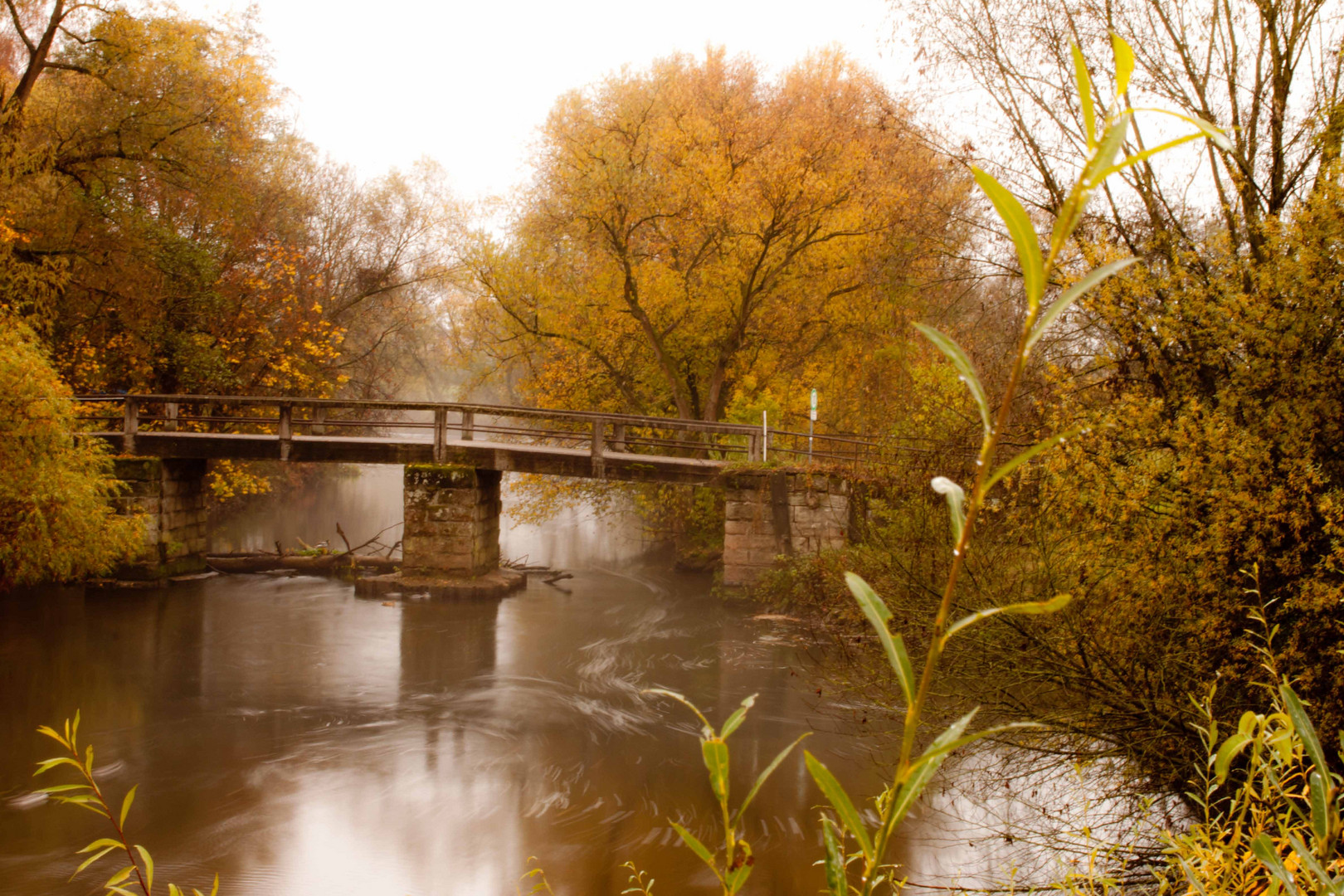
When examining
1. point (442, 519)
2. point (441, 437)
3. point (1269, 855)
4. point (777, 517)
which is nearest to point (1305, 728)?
point (1269, 855)

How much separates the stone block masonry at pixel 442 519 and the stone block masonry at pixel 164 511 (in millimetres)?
4214

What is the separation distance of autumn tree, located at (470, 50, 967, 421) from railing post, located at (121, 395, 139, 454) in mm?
6669

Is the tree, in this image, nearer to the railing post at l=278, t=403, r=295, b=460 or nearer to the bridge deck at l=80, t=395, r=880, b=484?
the bridge deck at l=80, t=395, r=880, b=484

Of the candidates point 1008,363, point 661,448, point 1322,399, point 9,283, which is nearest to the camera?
point 1322,399

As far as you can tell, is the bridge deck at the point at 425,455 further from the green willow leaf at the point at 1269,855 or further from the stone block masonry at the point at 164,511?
the green willow leaf at the point at 1269,855

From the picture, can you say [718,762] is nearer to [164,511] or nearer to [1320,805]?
[1320,805]

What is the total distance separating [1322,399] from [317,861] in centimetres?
753

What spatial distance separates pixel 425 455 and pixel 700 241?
669cm

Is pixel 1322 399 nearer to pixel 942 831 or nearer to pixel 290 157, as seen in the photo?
pixel 942 831

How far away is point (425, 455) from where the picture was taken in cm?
1598

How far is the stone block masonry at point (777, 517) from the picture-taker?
15.0 m

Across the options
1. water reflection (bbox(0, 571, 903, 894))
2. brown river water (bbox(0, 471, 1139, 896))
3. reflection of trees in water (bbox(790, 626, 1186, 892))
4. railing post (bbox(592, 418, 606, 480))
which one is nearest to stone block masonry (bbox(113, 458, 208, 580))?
brown river water (bbox(0, 471, 1139, 896))

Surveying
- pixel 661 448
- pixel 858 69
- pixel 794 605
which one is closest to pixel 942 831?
pixel 794 605

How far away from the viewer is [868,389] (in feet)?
62.9
